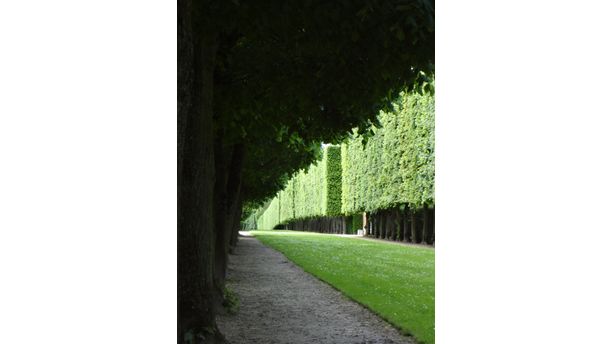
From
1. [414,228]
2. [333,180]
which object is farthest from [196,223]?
[333,180]

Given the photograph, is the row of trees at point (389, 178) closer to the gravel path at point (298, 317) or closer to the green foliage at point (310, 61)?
the gravel path at point (298, 317)

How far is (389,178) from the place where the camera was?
34.8 metres

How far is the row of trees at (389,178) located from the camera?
3017 cm

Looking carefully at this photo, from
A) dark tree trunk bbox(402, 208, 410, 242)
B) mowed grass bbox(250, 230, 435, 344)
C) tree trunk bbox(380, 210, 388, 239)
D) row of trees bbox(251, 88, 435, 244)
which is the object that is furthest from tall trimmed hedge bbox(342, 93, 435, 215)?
mowed grass bbox(250, 230, 435, 344)

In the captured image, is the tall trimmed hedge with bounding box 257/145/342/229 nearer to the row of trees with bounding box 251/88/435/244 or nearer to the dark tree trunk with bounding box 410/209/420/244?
the row of trees with bounding box 251/88/435/244

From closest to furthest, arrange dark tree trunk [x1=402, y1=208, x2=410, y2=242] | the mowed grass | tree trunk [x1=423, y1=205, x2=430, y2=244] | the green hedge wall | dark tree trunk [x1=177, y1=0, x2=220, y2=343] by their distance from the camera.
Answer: dark tree trunk [x1=177, y1=0, x2=220, y2=343], the mowed grass, the green hedge wall, tree trunk [x1=423, y1=205, x2=430, y2=244], dark tree trunk [x1=402, y1=208, x2=410, y2=242]

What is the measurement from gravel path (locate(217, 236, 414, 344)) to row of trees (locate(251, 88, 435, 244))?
5.65 meters

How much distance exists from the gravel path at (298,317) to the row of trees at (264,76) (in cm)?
83

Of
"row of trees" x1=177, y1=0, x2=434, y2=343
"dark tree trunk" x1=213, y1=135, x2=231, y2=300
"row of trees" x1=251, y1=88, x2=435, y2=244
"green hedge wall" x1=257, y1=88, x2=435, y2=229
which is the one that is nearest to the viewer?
"row of trees" x1=177, y1=0, x2=434, y2=343

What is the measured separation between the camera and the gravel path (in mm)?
8273

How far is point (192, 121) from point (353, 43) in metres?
2.00

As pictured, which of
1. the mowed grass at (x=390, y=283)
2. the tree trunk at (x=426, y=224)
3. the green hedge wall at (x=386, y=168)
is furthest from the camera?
the tree trunk at (x=426, y=224)

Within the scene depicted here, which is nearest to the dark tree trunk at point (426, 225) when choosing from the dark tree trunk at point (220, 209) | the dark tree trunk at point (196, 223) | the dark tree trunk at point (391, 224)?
the dark tree trunk at point (391, 224)
